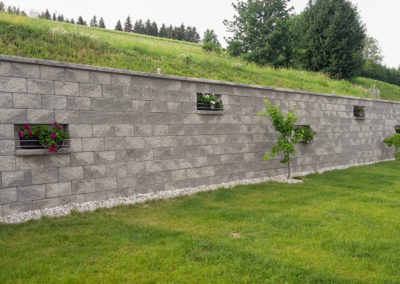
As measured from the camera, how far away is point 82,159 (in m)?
4.98

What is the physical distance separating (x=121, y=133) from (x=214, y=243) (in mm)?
2776

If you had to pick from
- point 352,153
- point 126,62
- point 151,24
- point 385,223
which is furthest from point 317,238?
point 151,24

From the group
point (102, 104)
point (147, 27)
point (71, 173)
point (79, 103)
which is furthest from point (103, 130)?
point (147, 27)

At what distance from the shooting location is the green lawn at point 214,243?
282 cm

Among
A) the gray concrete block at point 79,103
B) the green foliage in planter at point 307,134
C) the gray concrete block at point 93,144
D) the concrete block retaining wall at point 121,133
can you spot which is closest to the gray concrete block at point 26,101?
the concrete block retaining wall at point 121,133

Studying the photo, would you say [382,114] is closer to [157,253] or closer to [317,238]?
[317,238]

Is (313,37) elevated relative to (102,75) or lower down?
elevated

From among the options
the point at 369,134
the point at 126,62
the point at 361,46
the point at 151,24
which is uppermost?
the point at 151,24

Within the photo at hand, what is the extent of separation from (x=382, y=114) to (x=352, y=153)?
2.84 metres

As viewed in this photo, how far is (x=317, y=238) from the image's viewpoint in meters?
3.73

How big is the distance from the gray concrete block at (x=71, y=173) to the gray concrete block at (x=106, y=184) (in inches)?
12.8

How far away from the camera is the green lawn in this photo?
2.82 metres

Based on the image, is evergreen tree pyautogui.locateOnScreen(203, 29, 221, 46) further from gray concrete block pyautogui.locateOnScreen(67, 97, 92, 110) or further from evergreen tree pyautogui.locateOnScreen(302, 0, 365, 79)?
gray concrete block pyautogui.locateOnScreen(67, 97, 92, 110)

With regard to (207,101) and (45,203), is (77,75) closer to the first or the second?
(45,203)
